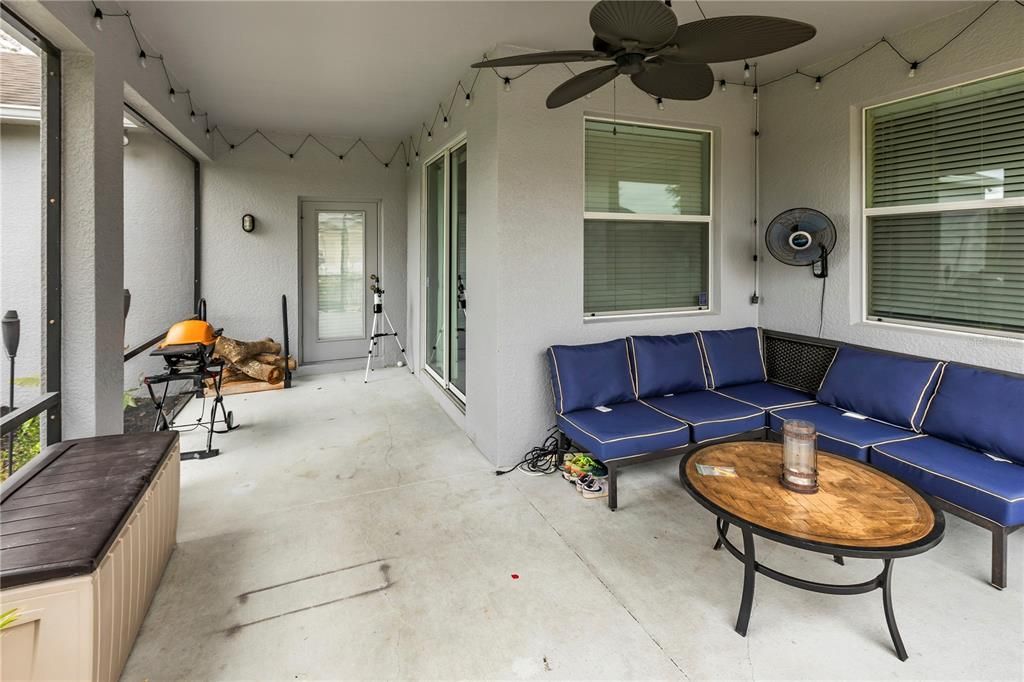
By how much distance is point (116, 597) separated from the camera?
155 centimetres

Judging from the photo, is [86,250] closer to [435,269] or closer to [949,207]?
[435,269]

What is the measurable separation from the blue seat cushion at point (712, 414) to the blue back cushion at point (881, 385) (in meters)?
0.55

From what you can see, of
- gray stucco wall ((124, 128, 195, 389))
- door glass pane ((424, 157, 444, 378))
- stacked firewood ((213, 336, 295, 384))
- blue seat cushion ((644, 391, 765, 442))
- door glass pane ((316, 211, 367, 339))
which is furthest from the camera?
door glass pane ((316, 211, 367, 339))

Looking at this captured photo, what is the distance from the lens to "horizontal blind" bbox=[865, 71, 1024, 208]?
8.96 ft

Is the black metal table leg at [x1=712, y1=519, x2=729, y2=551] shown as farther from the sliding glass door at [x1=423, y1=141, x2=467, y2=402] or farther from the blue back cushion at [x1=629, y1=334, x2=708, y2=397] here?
the sliding glass door at [x1=423, y1=141, x2=467, y2=402]

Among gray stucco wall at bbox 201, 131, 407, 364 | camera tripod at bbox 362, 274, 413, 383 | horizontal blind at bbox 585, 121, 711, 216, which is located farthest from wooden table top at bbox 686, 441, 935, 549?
gray stucco wall at bbox 201, 131, 407, 364

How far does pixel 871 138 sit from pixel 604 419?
274 cm

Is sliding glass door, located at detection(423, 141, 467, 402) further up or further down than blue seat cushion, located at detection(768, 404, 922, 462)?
further up

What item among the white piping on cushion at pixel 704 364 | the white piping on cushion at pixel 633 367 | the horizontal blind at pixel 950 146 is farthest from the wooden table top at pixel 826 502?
the horizontal blind at pixel 950 146

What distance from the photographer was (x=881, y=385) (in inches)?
117

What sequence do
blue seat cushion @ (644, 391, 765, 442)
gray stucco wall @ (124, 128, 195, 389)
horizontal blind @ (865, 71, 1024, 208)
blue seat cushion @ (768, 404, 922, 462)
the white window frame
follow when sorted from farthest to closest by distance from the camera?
the white window frame
gray stucco wall @ (124, 128, 195, 389)
blue seat cushion @ (644, 391, 765, 442)
horizontal blind @ (865, 71, 1024, 208)
blue seat cushion @ (768, 404, 922, 462)

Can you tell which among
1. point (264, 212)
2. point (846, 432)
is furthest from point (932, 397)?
point (264, 212)

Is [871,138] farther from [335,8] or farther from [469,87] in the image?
→ [335,8]

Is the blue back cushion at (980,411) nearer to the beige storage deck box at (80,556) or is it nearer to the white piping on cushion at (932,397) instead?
the white piping on cushion at (932,397)
